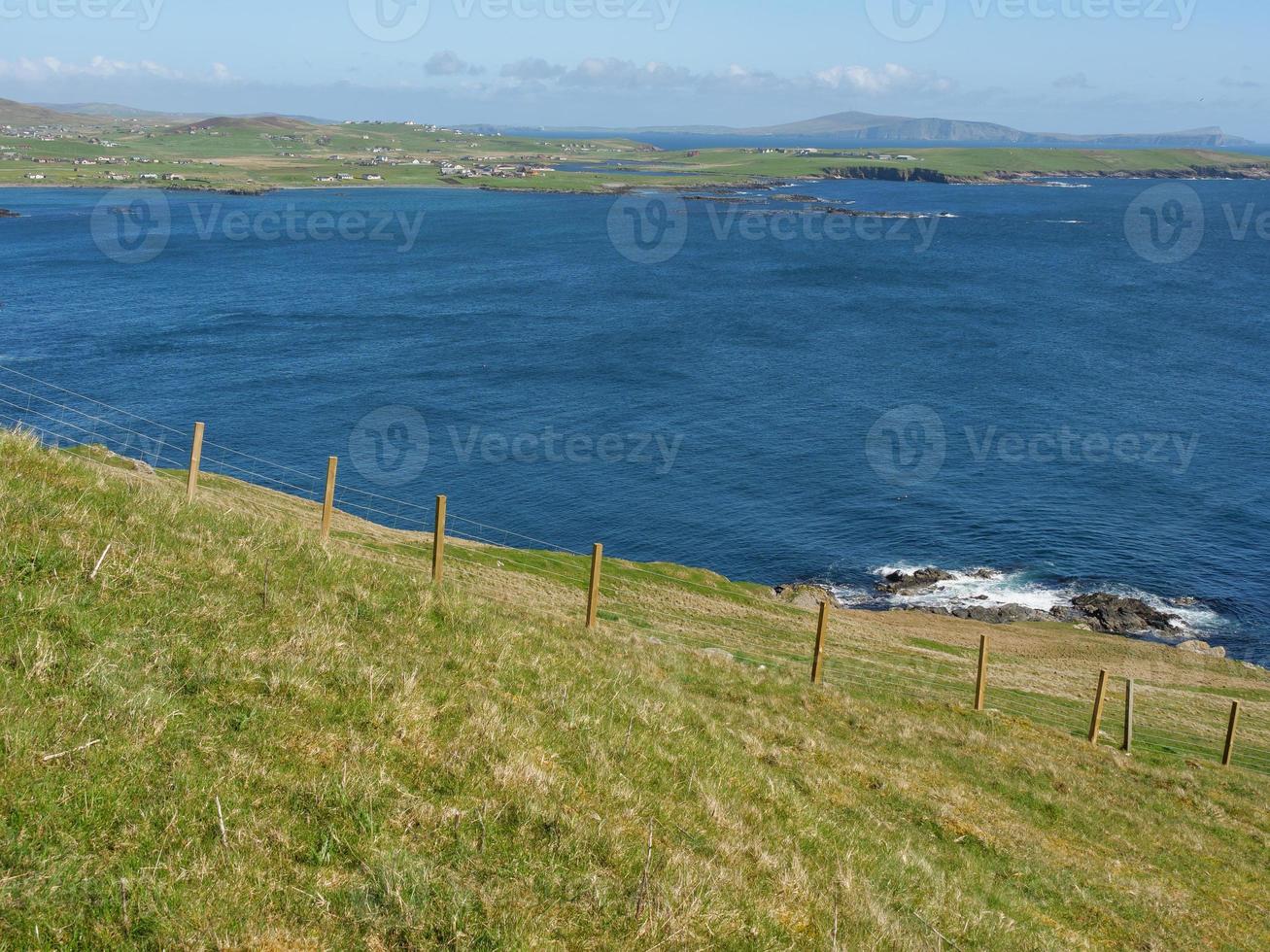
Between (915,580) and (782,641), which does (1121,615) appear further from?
(782,641)

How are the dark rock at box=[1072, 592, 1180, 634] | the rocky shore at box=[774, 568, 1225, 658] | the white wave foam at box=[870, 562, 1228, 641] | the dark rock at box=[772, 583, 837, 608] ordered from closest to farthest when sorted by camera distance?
the dark rock at box=[772, 583, 837, 608] → the rocky shore at box=[774, 568, 1225, 658] → the dark rock at box=[1072, 592, 1180, 634] → the white wave foam at box=[870, 562, 1228, 641]

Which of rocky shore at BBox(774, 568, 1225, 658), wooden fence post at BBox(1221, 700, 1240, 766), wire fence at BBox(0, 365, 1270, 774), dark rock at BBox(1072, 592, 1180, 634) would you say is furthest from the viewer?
dark rock at BBox(1072, 592, 1180, 634)

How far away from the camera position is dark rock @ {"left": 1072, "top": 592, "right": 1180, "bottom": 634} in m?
48.0

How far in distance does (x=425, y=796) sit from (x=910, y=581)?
47254mm

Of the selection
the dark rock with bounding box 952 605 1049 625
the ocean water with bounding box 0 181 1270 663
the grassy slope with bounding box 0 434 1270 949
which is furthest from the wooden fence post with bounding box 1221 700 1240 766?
the ocean water with bounding box 0 181 1270 663

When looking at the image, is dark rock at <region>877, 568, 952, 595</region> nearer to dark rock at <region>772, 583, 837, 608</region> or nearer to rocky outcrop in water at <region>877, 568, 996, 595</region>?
rocky outcrop in water at <region>877, 568, 996, 595</region>

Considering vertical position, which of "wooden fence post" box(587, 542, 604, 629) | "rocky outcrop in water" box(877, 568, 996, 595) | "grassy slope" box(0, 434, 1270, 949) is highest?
"grassy slope" box(0, 434, 1270, 949)

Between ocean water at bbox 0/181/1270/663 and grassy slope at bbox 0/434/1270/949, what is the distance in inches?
1272

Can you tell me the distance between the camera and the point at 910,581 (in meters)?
52.3

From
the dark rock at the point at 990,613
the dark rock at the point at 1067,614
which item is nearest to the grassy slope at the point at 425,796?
the dark rock at the point at 990,613

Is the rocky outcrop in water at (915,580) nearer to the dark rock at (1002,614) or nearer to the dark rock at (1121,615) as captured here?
the dark rock at (1002,614)

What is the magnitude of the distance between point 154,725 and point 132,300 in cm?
11713

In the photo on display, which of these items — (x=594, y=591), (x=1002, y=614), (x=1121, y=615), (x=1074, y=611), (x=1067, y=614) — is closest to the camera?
(x=594, y=591)

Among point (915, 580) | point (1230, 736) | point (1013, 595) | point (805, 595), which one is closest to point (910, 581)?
point (915, 580)
